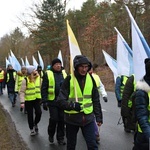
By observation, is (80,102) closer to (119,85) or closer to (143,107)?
(143,107)

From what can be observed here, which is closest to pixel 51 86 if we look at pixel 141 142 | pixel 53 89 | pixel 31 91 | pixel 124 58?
pixel 53 89

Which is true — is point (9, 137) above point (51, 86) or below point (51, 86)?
below

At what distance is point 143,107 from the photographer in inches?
143

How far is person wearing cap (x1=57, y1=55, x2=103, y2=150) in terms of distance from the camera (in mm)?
4473

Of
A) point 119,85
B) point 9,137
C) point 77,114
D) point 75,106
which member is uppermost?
point 119,85

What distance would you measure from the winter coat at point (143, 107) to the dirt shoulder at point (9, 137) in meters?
3.45

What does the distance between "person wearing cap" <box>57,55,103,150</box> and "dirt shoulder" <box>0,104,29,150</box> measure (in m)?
2.28

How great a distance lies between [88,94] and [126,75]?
98.2 inches

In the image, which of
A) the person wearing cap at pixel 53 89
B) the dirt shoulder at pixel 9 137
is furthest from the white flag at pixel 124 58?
the dirt shoulder at pixel 9 137

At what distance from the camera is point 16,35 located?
63000mm

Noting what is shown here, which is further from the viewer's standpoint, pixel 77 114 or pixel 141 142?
pixel 77 114

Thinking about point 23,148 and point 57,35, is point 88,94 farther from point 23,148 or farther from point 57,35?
point 57,35

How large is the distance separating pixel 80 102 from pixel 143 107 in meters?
Result: 1.17

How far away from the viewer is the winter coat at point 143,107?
3592 millimetres
